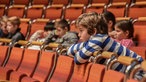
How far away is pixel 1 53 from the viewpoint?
3.06 feet

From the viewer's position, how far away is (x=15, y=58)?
86 cm

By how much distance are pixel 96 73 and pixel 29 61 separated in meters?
0.35

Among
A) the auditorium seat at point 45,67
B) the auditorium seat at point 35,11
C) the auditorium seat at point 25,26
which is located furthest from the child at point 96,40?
the auditorium seat at point 35,11

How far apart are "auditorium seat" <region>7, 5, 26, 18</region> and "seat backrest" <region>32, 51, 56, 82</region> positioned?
77 cm

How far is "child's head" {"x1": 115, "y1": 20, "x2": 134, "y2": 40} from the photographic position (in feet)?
2.22

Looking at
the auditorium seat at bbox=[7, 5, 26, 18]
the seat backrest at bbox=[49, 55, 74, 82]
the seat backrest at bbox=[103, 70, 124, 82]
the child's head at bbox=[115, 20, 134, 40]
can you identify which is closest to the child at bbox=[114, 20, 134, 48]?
the child's head at bbox=[115, 20, 134, 40]

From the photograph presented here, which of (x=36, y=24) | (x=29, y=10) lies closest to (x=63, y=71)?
(x=36, y=24)

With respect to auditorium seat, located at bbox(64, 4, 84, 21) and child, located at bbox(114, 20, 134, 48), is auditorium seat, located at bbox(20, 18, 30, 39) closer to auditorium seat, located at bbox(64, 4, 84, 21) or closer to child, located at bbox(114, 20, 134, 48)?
auditorium seat, located at bbox(64, 4, 84, 21)

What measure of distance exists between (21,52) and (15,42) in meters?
0.11

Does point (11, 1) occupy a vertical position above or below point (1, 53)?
above

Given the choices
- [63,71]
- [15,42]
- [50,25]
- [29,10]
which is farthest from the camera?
[29,10]

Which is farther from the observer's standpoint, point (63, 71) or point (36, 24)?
point (36, 24)

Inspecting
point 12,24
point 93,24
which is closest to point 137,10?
point 12,24

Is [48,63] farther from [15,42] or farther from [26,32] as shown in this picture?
[26,32]
